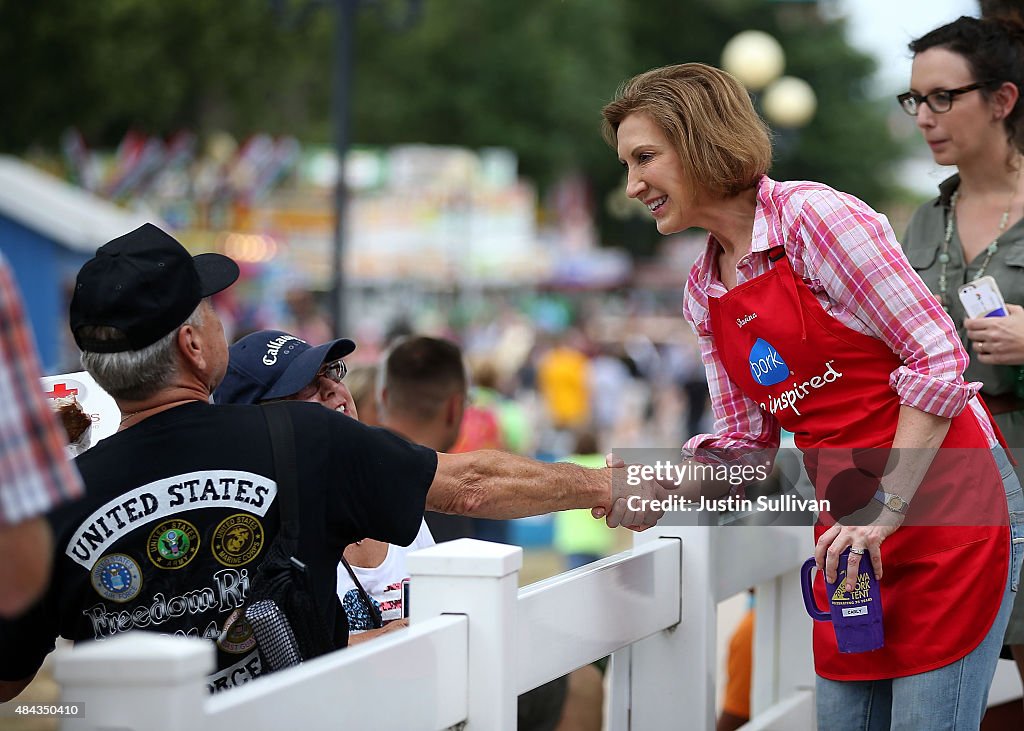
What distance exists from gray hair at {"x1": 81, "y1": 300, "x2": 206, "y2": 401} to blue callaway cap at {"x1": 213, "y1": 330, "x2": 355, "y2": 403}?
55 centimetres

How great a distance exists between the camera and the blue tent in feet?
49.5

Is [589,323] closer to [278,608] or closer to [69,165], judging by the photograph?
[69,165]

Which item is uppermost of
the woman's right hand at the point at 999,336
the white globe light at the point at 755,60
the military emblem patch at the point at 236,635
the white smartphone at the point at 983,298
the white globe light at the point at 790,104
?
the white globe light at the point at 755,60

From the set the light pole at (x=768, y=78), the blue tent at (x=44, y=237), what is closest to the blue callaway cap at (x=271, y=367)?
the light pole at (x=768, y=78)

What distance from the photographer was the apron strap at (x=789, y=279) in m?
2.38

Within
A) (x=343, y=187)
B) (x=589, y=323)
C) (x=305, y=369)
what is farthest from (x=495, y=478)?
(x=589, y=323)

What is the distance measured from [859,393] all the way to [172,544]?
131 cm

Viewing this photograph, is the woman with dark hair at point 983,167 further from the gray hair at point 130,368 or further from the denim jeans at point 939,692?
the gray hair at point 130,368

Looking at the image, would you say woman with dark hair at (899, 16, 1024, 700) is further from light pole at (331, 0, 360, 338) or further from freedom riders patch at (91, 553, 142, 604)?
light pole at (331, 0, 360, 338)

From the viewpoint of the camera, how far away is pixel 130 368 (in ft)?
7.43

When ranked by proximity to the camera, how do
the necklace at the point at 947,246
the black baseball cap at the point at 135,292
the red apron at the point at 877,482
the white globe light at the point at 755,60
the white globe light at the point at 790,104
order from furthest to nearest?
the white globe light at the point at 790,104
the white globe light at the point at 755,60
the necklace at the point at 947,246
the red apron at the point at 877,482
the black baseball cap at the point at 135,292

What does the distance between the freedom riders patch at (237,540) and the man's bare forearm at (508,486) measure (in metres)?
0.38

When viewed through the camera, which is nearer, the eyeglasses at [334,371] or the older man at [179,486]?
the older man at [179,486]
